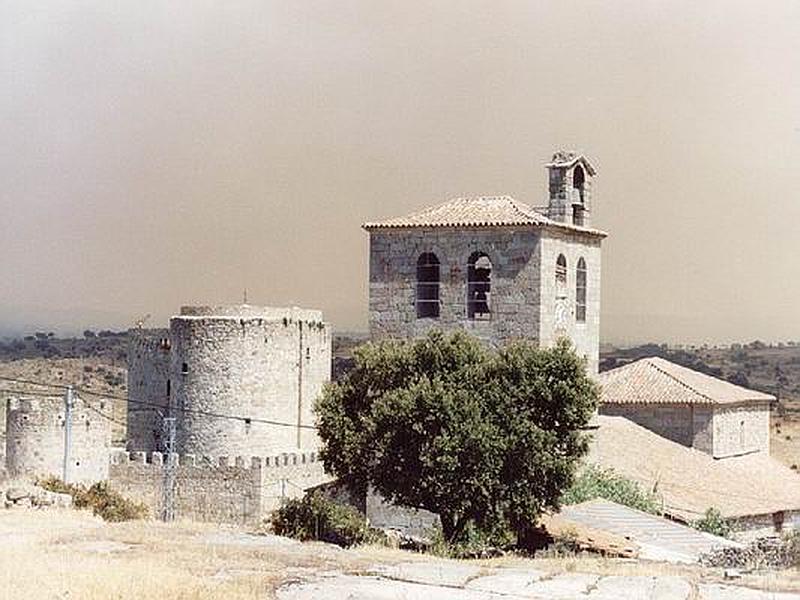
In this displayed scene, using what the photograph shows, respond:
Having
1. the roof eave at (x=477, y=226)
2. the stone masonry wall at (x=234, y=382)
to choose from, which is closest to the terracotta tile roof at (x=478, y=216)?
the roof eave at (x=477, y=226)

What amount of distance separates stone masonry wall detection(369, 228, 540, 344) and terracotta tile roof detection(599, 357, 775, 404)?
836cm

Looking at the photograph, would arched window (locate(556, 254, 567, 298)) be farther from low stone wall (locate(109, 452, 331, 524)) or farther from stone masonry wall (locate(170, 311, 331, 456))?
stone masonry wall (locate(170, 311, 331, 456))

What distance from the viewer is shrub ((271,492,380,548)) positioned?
91.9 feet

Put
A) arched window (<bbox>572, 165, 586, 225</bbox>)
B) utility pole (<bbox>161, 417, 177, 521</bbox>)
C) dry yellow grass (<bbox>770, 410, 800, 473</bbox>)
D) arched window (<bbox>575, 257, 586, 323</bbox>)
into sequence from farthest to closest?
dry yellow grass (<bbox>770, 410, 800, 473</bbox>) < arched window (<bbox>572, 165, 586, 225</bbox>) < arched window (<bbox>575, 257, 586, 323</bbox>) < utility pole (<bbox>161, 417, 177, 521</bbox>)

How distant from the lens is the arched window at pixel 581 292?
1436 inches

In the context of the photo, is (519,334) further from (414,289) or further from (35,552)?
(35,552)

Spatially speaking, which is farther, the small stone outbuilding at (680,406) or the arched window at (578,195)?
the small stone outbuilding at (680,406)

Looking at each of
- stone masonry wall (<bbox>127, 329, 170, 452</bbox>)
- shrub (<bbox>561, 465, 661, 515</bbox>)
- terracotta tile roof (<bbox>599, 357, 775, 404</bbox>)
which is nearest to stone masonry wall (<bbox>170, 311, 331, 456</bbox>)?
stone masonry wall (<bbox>127, 329, 170, 452</bbox>)

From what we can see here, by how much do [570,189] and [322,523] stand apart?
11.7 meters

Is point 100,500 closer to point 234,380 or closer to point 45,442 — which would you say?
point 45,442

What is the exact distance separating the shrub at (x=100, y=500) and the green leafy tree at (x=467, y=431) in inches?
184

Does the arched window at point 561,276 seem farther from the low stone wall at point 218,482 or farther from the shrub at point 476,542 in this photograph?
the shrub at point 476,542

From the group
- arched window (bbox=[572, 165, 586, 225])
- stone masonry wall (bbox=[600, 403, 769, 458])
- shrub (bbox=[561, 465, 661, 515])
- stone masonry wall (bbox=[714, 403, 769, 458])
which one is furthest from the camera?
stone masonry wall (bbox=[714, 403, 769, 458])

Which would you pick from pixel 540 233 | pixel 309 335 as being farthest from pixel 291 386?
pixel 540 233
